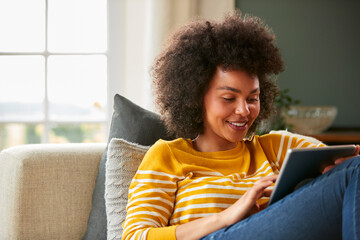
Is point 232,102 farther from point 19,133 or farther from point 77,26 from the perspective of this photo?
point 19,133

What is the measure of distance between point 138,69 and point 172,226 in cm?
191

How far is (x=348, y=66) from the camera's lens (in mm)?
3383

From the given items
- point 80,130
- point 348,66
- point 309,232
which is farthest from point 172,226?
point 348,66

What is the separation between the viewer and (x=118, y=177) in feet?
5.35

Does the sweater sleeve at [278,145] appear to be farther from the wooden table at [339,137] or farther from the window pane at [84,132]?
the window pane at [84,132]

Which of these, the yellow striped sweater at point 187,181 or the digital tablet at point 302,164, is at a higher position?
the digital tablet at point 302,164

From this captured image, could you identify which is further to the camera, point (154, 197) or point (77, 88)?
point (77, 88)

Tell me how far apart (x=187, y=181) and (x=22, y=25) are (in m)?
2.22

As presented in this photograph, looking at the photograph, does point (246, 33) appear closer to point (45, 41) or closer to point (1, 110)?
point (45, 41)

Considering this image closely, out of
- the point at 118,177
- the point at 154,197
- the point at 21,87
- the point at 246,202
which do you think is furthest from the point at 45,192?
the point at 21,87

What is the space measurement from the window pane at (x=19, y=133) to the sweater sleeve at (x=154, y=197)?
1.97 metres

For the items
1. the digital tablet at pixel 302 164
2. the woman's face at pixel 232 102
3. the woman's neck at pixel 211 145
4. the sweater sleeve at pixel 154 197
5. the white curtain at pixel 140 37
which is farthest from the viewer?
the white curtain at pixel 140 37

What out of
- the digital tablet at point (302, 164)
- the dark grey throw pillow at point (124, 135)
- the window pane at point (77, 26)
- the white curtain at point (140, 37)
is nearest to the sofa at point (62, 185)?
the dark grey throw pillow at point (124, 135)

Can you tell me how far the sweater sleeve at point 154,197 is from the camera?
4.30ft
